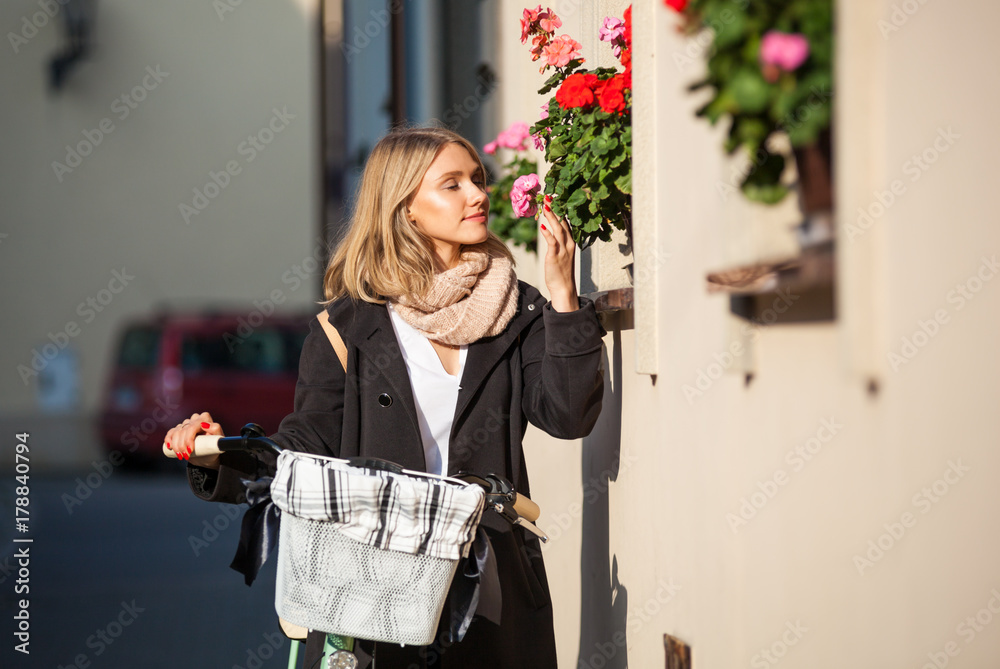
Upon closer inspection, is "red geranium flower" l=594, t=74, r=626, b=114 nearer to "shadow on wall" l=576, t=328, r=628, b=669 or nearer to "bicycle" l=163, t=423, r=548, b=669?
"shadow on wall" l=576, t=328, r=628, b=669

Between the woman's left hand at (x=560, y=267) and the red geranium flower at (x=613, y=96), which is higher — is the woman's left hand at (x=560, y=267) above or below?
below

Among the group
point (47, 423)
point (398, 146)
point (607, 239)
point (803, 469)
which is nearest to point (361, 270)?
point (398, 146)

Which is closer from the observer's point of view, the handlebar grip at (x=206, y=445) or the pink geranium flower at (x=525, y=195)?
the handlebar grip at (x=206, y=445)

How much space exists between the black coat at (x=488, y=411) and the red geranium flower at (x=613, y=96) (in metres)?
0.52

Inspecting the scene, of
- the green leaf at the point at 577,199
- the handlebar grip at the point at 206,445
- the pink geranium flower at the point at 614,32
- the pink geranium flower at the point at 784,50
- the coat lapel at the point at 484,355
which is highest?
the pink geranium flower at the point at 614,32

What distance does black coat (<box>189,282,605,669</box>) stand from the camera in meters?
2.47

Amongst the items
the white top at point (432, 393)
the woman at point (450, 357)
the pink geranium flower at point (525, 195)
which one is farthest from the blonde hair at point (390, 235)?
the pink geranium flower at point (525, 195)

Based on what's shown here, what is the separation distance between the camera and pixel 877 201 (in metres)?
1.49

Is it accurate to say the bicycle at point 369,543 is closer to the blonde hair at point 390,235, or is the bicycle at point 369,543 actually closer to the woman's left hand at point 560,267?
the woman's left hand at point 560,267

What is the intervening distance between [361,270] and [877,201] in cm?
162

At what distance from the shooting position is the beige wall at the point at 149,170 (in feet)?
54.5

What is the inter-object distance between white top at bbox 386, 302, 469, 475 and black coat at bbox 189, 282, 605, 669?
5cm

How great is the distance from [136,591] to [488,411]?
527 cm

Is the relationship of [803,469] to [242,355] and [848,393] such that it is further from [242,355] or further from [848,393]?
[242,355]
